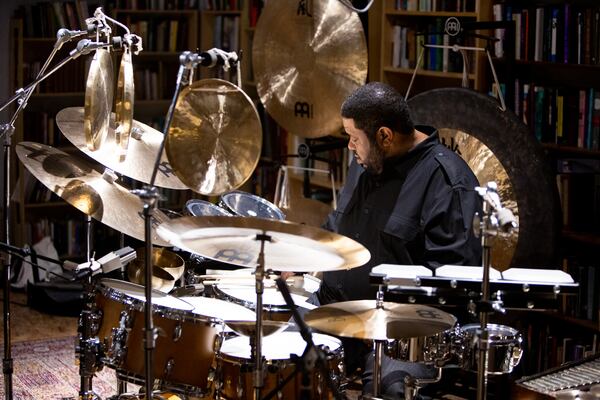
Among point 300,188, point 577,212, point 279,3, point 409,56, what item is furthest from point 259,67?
point 577,212

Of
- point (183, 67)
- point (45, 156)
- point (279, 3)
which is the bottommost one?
point (45, 156)

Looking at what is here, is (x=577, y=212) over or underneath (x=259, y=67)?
Answer: underneath

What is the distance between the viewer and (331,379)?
273 centimetres

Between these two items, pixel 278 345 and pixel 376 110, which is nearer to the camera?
pixel 278 345

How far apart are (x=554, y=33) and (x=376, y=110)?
1206mm

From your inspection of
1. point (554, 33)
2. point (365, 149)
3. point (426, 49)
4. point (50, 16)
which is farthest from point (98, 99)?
point (50, 16)

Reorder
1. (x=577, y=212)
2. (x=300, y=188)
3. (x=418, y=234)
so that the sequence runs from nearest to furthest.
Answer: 1. (x=418, y=234)
2. (x=577, y=212)
3. (x=300, y=188)

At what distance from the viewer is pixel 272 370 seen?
2711mm

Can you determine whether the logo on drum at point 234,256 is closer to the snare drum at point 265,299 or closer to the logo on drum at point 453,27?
the snare drum at point 265,299

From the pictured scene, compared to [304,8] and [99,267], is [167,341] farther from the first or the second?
[304,8]

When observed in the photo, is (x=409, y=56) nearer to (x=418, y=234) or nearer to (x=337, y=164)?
(x=337, y=164)

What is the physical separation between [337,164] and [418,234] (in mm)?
2054

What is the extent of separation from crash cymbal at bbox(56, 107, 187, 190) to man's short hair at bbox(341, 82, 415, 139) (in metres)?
0.62

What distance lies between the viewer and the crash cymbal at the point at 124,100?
2.95 m
